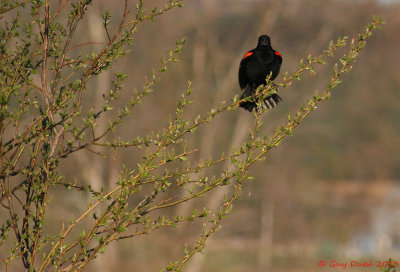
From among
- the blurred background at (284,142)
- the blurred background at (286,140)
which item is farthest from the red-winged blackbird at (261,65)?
the blurred background at (286,140)

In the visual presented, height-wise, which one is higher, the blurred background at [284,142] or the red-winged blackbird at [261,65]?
the blurred background at [284,142]

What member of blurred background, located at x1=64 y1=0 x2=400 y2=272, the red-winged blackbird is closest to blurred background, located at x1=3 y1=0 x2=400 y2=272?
blurred background, located at x1=64 y1=0 x2=400 y2=272

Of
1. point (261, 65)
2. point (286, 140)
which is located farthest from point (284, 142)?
point (261, 65)

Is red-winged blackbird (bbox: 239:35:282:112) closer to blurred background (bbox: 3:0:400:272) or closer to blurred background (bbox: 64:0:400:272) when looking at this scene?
blurred background (bbox: 3:0:400:272)

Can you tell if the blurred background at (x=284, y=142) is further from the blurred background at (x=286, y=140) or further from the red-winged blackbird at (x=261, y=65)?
the red-winged blackbird at (x=261, y=65)

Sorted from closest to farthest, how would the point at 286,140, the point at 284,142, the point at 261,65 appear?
the point at 261,65, the point at 284,142, the point at 286,140

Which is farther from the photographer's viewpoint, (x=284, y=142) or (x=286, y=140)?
(x=286, y=140)

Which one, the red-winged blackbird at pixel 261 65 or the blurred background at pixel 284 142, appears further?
the blurred background at pixel 284 142

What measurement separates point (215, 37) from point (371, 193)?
1823cm

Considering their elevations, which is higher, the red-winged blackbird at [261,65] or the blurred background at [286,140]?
the blurred background at [286,140]

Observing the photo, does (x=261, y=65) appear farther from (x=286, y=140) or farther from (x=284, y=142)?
(x=286, y=140)

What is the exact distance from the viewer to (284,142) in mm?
24438

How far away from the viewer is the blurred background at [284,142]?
19.0 m

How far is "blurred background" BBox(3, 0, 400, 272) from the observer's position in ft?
62.5
